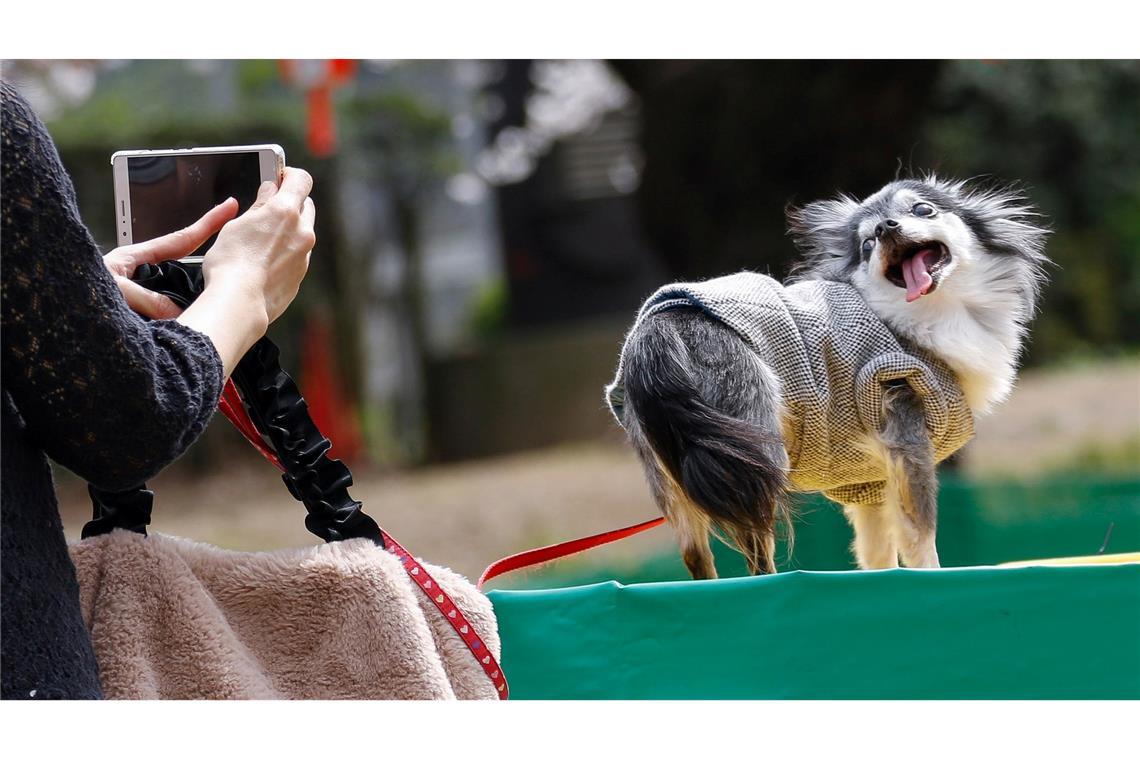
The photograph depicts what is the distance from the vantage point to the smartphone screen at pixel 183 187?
1.00 m

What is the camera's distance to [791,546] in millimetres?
1217

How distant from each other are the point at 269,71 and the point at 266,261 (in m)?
5.06

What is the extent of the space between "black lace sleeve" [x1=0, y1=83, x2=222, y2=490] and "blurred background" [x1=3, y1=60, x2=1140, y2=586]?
6.09 ft

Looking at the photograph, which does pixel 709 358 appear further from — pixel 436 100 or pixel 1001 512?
pixel 436 100

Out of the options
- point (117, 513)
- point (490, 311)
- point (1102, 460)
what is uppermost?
point (117, 513)

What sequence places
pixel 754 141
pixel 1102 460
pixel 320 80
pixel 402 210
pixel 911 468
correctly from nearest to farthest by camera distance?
pixel 911 468
pixel 754 141
pixel 1102 460
pixel 320 80
pixel 402 210

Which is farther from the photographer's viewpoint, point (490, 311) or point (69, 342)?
point (490, 311)

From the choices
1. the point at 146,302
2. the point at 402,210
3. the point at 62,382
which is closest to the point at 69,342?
the point at 62,382

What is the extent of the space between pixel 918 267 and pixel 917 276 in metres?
0.01

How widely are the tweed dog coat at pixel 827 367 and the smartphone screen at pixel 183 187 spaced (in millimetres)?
451

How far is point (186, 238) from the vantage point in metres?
0.99

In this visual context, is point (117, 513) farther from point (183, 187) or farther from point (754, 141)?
point (754, 141)

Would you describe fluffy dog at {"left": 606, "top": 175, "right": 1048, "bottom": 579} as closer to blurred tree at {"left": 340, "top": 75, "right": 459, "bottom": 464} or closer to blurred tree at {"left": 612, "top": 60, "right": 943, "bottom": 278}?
blurred tree at {"left": 612, "top": 60, "right": 943, "bottom": 278}

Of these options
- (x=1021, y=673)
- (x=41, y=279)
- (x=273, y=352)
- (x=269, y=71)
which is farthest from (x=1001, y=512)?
(x=269, y=71)
